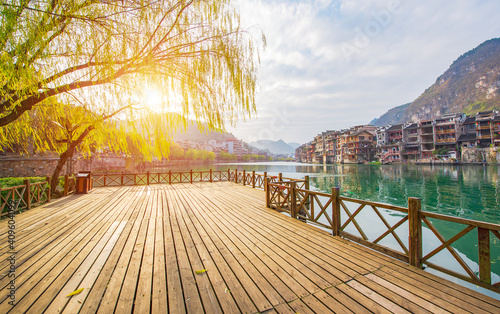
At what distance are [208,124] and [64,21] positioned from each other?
8.30 ft

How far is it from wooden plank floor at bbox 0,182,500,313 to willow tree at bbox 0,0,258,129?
2.48 m

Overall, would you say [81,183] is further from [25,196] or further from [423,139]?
[423,139]

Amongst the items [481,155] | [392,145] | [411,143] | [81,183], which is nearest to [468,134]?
[481,155]

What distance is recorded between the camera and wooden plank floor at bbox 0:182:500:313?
2.41m

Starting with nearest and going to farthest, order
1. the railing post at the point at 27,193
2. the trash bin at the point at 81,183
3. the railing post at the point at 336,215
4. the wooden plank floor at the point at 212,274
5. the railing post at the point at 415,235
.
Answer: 1. the wooden plank floor at the point at 212,274
2. the railing post at the point at 415,235
3. the railing post at the point at 336,215
4. the railing post at the point at 27,193
5. the trash bin at the point at 81,183

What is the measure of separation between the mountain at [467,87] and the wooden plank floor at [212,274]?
365 feet

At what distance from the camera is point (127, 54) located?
129 inches

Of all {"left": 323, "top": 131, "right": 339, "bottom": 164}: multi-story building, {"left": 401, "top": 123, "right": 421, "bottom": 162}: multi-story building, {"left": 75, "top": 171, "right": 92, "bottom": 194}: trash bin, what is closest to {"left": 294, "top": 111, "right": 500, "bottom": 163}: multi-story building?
{"left": 401, "top": 123, "right": 421, "bottom": 162}: multi-story building

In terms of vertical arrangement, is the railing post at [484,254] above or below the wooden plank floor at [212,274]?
above

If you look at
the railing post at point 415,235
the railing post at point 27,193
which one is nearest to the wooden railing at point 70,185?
the railing post at point 27,193

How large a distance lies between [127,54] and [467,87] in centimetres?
15811

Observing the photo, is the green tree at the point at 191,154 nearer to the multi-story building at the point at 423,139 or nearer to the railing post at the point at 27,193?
the multi-story building at the point at 423,139

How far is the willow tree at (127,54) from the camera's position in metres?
2.72

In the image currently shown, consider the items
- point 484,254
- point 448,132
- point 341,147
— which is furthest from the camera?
point 341,147
